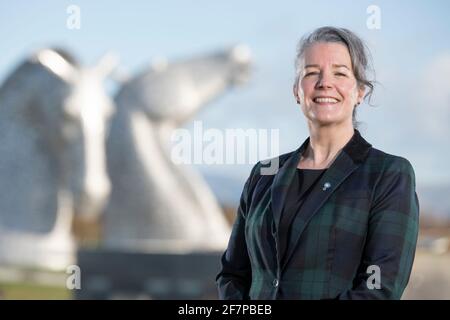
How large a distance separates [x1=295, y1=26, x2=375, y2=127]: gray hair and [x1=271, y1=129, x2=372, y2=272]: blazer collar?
74mm

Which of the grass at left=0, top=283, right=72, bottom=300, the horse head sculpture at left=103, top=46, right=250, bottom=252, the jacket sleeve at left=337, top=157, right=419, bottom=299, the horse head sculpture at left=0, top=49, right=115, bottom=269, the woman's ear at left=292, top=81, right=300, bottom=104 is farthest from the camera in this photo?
the grass at left=0, top=283, right=72, bottom=300

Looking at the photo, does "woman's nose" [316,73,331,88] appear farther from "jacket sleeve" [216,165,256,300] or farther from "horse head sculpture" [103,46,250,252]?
"horse head sculpture" [103,46,250,252]

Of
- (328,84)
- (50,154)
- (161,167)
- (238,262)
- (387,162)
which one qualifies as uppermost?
(50,154)

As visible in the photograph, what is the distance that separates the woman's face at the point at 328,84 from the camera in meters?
0.94

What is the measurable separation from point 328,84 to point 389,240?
0.21 meters

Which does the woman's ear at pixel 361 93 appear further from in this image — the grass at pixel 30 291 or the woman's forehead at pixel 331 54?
the grass at pixel 30 291

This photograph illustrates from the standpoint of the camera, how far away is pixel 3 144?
6.58 metres

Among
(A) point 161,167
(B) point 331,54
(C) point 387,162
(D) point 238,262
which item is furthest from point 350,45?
(A) point 161,167

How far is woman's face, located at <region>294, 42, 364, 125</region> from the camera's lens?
94cm

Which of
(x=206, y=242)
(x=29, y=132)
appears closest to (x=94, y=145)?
(x=29, y=132)

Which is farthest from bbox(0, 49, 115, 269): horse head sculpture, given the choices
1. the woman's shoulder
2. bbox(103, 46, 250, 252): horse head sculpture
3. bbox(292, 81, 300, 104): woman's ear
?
the woman's shoulder

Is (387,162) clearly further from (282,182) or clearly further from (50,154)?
(50,154)

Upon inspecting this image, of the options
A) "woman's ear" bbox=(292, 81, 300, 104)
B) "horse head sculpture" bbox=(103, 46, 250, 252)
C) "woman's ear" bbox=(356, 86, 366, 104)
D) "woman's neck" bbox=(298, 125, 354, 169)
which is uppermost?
"horse head sculpture" bbox=(103, 46, 250, 252)

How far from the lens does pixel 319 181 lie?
0.92m
